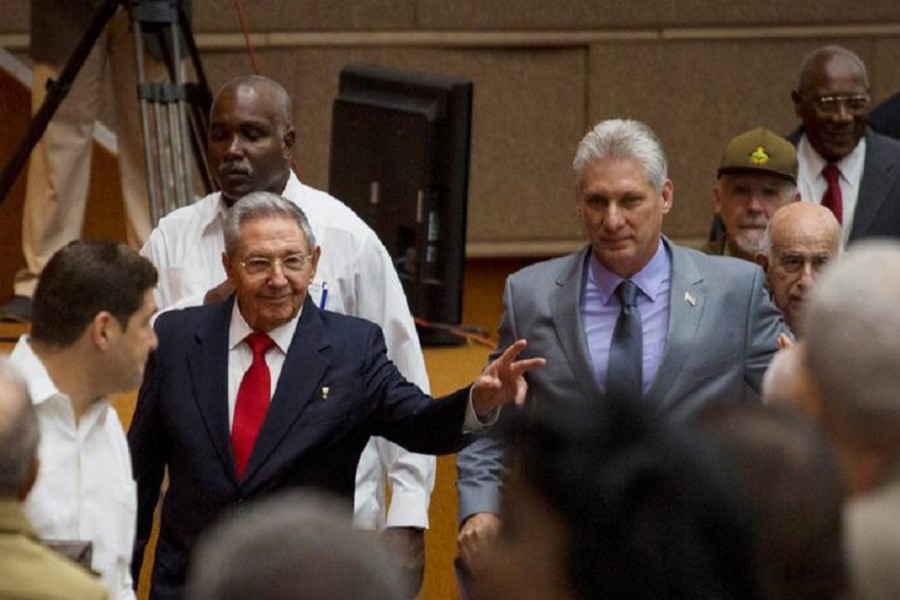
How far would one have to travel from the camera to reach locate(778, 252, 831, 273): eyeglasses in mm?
4387

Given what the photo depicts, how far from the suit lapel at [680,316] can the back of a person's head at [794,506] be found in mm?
1828

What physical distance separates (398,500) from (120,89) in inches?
92.2

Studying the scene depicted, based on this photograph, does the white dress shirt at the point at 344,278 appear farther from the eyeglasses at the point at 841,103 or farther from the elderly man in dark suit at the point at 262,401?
the eyeglasses at the point at 841,103

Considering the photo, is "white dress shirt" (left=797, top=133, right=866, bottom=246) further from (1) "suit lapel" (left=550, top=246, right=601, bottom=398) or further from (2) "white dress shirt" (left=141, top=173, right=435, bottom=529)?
(1) "suit lapel" (left=550, top=246, right=601, bottom=398)

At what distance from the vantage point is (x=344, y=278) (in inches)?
180

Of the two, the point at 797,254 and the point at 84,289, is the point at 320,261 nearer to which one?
the point at 797,254

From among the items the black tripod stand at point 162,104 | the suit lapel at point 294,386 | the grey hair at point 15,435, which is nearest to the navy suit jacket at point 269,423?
the suit lapel at point 294,386

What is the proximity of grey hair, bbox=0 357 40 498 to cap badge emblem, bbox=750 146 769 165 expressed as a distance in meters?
2.85

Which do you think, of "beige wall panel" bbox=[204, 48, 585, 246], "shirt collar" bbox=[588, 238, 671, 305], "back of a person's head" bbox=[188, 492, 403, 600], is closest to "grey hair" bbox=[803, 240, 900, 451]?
"back of a person's head" bbox=[188, 492, 403, 600]

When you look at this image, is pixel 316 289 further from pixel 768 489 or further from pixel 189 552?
pixel 768 489

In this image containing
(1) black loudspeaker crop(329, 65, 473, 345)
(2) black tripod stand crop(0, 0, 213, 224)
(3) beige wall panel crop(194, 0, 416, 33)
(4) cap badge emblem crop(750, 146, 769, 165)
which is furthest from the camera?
(3) beige wall panel crop(194, 0, 416, 33)

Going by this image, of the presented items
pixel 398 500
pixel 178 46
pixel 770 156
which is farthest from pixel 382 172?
pixel 398 500

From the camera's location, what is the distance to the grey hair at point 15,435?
247 centimetres

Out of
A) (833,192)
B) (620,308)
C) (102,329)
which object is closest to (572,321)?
(620,308)
